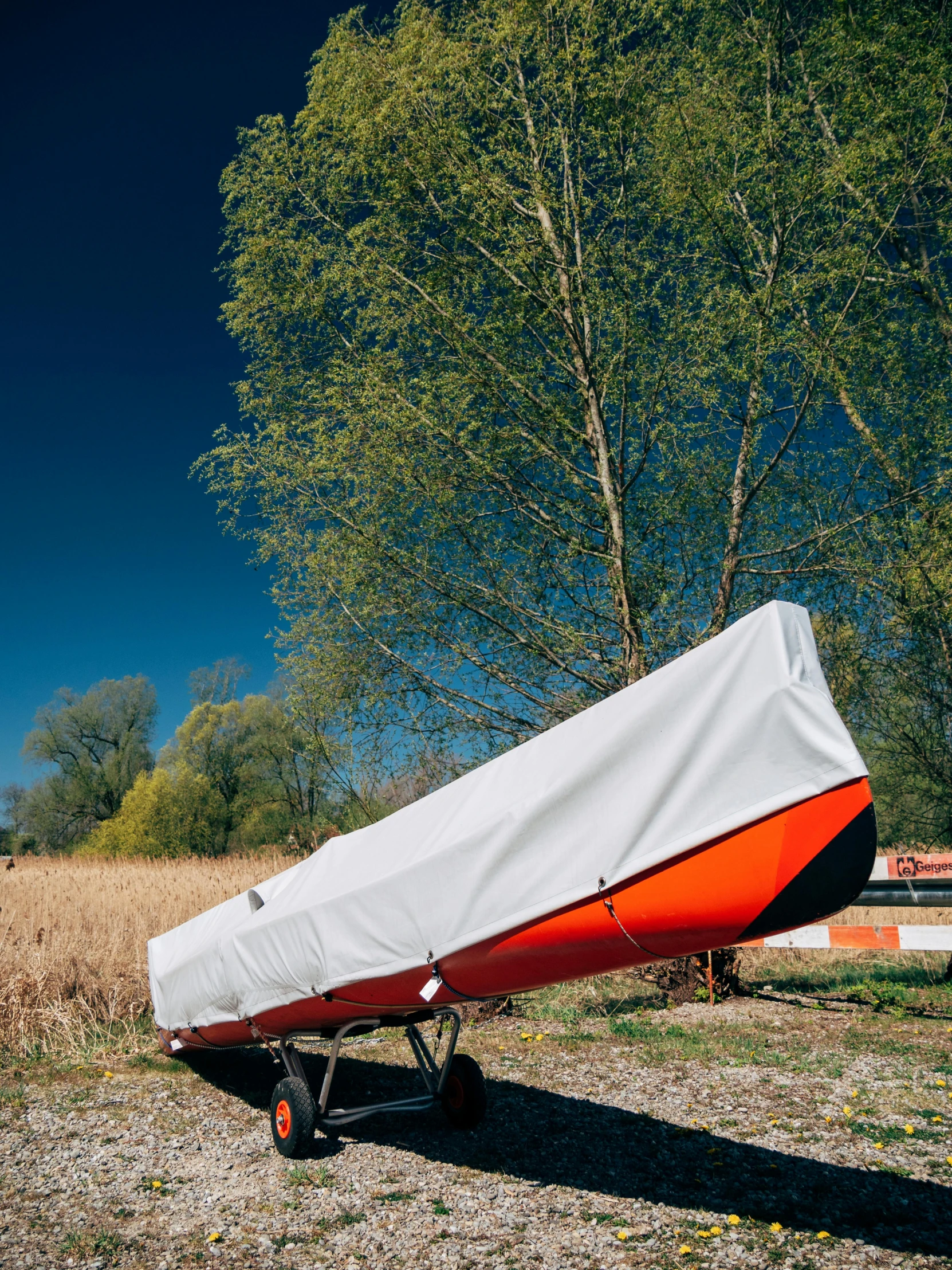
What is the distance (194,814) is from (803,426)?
33.9 metres

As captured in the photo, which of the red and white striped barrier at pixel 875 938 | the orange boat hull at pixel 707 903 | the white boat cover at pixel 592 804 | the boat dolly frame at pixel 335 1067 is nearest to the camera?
the orange boat hull at pixel 707 903

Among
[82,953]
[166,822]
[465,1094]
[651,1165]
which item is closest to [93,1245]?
[465,1094]

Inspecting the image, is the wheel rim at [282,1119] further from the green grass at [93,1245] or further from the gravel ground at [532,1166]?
the green grass at [93,1245]

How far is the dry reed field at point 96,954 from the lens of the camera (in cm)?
748

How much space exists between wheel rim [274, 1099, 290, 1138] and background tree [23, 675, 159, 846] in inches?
1536

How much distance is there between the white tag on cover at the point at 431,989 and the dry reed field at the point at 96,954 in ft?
17.4

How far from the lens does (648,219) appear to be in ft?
28.3

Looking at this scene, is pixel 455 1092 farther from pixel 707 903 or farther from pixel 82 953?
pixel 82 953

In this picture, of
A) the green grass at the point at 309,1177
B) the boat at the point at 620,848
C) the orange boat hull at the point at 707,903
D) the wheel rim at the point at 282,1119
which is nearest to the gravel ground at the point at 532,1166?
the green grass at the point at 309,1177

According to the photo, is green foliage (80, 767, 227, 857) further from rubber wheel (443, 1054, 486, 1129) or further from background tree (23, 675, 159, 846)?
rubber wheel (443, 1054, 486, 1129)

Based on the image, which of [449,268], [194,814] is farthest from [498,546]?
[194,814]

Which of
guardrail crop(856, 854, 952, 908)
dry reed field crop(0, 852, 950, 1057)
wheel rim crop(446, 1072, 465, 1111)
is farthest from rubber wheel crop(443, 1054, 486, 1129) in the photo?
guardrail crop(856, 854, 952, 908)

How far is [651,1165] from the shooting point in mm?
4316

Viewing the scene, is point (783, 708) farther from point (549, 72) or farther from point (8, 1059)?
point (549, 72)
